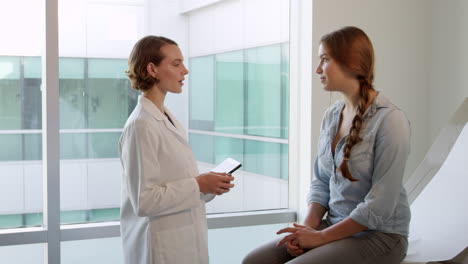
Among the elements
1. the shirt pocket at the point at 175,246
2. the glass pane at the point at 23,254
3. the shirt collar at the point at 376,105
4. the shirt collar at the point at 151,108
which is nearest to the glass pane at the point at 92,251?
the glass pane at the point at 23,254

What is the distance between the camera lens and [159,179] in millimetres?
2014

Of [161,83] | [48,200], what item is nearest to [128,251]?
[161,83]

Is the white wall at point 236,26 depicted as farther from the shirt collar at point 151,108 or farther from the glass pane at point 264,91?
the shirt collar at point 151,108

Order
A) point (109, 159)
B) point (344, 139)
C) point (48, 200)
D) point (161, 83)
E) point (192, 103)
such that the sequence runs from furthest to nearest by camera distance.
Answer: point (192, 103) → point (109, 159) → point (48, 200) → point (161, 83) → point (344, 139)

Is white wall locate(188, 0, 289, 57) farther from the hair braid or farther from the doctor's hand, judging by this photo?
the hair braid

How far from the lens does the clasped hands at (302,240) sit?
6.23 feet

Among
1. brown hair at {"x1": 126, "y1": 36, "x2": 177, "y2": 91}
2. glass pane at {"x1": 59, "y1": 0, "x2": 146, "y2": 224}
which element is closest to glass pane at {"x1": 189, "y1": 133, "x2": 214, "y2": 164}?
glass pane at {"x1": 59, "y1": 0, "x2": 146, "y2": 224}

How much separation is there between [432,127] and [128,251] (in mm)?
2379

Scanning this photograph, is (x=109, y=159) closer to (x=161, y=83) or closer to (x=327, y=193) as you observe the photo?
(x=161, y=83)

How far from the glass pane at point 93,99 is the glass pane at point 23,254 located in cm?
21

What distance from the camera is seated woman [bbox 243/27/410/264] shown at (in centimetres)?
183

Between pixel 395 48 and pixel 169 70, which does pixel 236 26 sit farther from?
pixel 169 70

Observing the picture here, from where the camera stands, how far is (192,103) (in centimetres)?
337

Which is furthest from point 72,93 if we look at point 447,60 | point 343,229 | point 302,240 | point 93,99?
point 447,60
